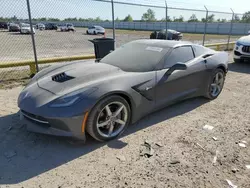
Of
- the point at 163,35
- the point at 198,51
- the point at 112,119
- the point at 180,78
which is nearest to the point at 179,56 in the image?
the point at 180,78

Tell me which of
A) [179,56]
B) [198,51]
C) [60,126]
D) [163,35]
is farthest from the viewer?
[163,35]

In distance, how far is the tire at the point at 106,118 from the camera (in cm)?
291

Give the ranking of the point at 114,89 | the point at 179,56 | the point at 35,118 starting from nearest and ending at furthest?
the point at 35,118
the point at 114,89
the point at 179,56

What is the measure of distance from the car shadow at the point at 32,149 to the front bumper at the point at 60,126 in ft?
0.88

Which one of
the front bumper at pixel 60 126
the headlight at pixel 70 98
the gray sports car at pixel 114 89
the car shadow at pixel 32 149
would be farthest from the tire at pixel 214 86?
the front bumper at pixel 60 126

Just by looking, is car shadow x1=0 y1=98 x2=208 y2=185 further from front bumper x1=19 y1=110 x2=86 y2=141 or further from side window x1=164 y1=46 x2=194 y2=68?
side window x1=164 y1=46 x2=194 y2=68

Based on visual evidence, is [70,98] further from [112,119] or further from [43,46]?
[43,46]

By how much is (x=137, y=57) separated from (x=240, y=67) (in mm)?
6129

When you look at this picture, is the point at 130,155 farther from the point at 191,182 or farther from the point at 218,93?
the point at 218,93

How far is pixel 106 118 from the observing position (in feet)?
10.2

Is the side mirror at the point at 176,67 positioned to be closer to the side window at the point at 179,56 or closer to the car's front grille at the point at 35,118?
the side window at the point at 179,56

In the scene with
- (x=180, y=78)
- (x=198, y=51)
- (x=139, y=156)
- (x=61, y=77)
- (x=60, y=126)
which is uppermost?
(x=198, y=51)

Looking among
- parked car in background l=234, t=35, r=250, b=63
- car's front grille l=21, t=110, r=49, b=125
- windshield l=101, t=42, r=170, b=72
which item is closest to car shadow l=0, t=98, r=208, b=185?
car's front grille l=21, t=110, r=49, b=125

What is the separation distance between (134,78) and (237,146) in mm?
1750
